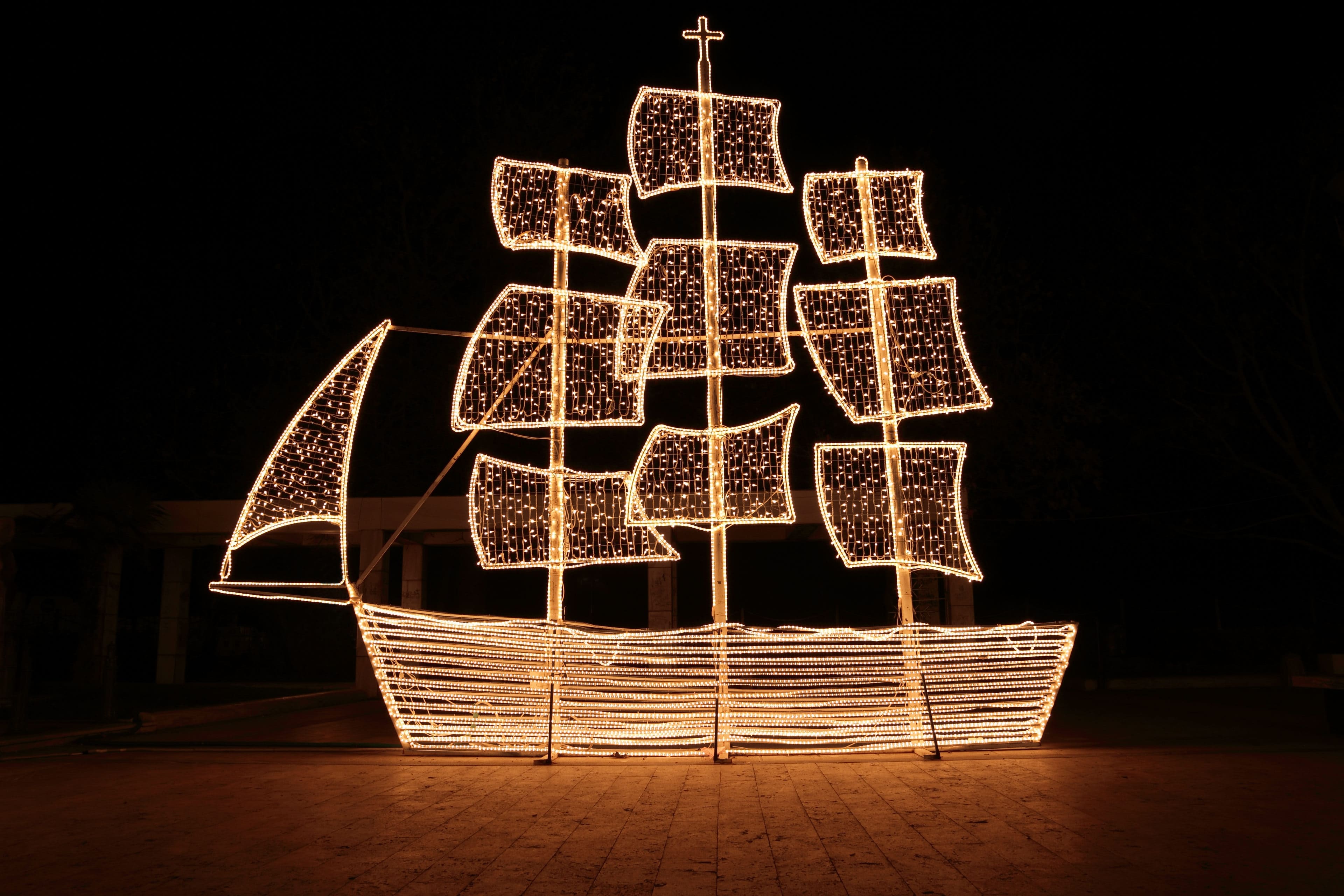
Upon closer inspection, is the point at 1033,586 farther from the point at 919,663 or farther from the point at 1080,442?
the point at 919,663

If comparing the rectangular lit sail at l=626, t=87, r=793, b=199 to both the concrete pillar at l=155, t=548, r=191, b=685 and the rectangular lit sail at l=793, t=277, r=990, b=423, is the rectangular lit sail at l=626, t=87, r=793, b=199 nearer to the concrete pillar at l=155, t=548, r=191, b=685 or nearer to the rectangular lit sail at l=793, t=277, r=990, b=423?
the rectangular lit sail at l=793, t=277, r=990, b=423

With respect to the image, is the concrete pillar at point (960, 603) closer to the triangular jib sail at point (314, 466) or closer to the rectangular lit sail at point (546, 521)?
the rectangular lit sail at point (546, 521)

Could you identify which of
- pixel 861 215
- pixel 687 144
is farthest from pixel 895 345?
pixel 687 144

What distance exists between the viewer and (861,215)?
31.9ft

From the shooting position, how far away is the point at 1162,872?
14.1 feet

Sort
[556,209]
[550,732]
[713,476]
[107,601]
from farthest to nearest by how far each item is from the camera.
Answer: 1. [107,601]
2. [556,209]
3. [713,476]
4. [550,732]

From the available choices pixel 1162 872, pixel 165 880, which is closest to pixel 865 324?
pixel 1162 872

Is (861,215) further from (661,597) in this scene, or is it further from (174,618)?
(174,618)

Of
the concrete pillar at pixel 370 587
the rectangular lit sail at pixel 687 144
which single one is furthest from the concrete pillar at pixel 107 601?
the rectangular lit sail at pixel 687 144

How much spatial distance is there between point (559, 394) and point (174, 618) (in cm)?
1080

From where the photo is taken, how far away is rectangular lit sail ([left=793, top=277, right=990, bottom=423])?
31.1 ft

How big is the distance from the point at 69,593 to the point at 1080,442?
19.2 m

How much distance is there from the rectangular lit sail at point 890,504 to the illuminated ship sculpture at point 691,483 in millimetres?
24

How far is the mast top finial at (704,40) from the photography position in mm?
9945
